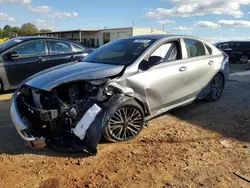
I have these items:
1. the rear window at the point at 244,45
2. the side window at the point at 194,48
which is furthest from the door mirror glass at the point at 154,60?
the rear window at the point at 244,45

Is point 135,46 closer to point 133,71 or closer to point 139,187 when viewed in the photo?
point 133,71

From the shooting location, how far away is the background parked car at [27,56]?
7.22 metres

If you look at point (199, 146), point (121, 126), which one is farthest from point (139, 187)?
point (199, 146)

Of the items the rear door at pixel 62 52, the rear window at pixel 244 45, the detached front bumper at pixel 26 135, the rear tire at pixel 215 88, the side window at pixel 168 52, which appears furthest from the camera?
the rear window at pixel 244 45

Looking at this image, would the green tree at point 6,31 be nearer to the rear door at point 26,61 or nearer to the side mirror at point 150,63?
the rear door at point 26,61

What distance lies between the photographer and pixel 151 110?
457 centimetres

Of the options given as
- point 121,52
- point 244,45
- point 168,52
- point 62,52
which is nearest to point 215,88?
point 168,52

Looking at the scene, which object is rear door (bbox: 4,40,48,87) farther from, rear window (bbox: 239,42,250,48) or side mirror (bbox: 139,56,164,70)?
rear window (bbox: 239,42,250,48)

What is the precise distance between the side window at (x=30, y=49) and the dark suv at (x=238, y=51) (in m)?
14.9

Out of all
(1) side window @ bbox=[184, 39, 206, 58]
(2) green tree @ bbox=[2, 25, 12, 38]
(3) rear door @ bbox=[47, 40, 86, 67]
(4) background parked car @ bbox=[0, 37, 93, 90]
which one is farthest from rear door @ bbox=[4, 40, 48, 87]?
(2) green tree @ bbox=[2, 25, 12, 38]

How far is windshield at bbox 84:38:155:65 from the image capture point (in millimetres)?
4578

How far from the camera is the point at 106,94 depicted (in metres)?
3.95

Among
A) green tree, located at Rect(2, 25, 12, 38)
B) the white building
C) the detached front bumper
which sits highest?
green tree, located at Rect(2, 25, 12, 38)

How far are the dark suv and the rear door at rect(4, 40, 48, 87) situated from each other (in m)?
14.9
